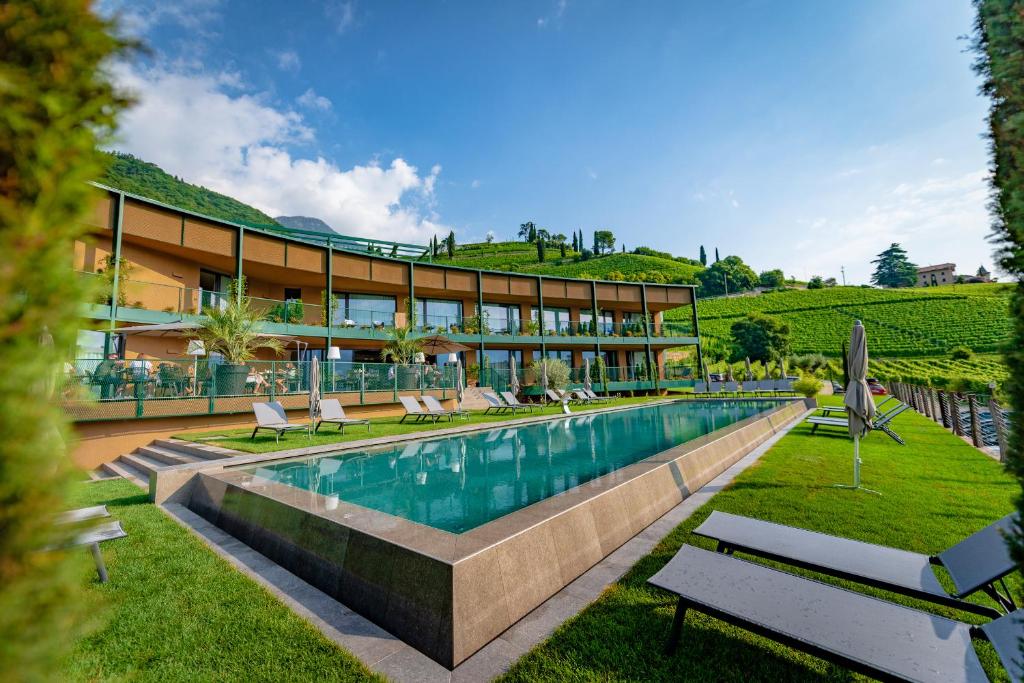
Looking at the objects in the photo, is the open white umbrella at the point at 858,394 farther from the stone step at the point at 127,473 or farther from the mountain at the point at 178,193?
the mountain at the point at 178,193

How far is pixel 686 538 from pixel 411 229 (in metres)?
60.4

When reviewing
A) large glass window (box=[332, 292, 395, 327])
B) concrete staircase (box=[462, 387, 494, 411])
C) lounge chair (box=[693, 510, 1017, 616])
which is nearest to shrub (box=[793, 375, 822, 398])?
concrete staircase (box=[462, 387, 494, 411])

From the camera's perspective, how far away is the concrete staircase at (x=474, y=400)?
61.2 ft

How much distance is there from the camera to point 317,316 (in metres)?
18.0

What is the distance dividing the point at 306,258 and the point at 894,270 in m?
116

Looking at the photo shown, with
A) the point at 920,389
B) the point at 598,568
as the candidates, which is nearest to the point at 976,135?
the point at 598,568

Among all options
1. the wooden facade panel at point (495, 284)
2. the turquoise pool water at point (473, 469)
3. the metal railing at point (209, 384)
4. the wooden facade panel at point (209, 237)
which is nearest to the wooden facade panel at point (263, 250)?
the wooden facade panel at point (209, 237)

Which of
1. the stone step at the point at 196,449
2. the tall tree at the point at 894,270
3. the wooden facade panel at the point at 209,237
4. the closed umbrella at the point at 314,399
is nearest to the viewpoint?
the stone step at the point at 196,449

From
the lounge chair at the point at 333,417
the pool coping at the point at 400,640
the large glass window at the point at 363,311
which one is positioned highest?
the large glass window at the point at 363,311

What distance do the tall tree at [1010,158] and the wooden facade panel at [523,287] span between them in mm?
24016

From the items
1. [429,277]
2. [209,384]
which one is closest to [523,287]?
[429,277]

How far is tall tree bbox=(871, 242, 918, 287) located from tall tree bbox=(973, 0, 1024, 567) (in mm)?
117450

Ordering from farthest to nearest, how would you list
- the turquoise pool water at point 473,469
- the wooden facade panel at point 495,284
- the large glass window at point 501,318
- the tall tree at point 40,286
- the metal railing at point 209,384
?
the wooden facade panel at point 495,284, the large glass window at point 501,318, the metal railing at point 209,384, the turquoise pool water at point 473,469, the tall tree at point 40,286

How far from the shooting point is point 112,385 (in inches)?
396
